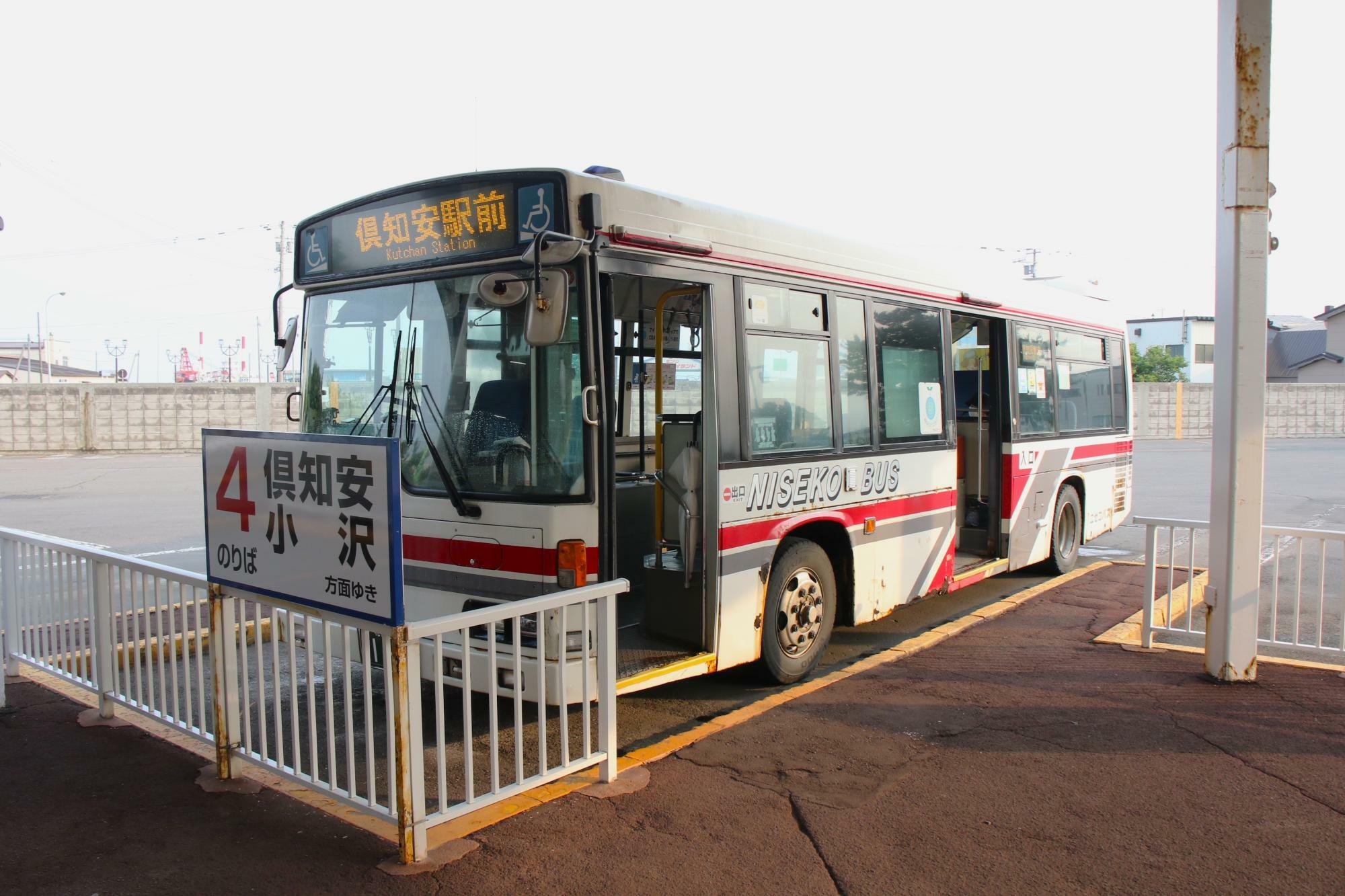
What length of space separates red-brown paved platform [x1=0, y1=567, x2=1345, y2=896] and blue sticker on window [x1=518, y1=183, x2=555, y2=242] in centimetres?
277

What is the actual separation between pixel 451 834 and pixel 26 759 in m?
2.50

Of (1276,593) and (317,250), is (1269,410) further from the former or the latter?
(317,250)

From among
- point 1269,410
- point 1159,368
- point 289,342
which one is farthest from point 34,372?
point 289,342

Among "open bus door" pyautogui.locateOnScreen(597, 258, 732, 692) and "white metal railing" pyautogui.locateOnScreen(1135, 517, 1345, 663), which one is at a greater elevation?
"open bus door" pyautogui.locateOnScreen(597, 258, 732, 692)

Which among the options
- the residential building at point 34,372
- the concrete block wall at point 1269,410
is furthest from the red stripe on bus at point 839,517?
the residential building at point 34,372

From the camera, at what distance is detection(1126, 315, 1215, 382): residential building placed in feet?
214

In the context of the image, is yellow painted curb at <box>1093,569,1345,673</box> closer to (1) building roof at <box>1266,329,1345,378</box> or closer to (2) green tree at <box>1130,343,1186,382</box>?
(2) green tree at <box>1130,343,1186,382</box>

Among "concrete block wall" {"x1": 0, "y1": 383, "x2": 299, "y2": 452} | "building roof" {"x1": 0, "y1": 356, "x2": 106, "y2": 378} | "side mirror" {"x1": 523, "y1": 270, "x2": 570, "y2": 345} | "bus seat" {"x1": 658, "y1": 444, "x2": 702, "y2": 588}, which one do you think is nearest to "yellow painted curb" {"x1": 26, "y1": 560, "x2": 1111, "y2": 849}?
"bus seat" {"x1": 658, "y1": 444, "x2": 702, "y2": 588}

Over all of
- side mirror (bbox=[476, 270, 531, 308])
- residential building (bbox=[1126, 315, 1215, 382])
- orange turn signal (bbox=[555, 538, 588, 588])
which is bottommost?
orange turn signal (bbox=[555, 538, 588, 588])

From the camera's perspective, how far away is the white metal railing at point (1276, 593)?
651 cm

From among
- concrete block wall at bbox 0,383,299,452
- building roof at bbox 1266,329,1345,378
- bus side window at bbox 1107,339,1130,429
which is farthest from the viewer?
building roof at bbox 1266,329,1345,378

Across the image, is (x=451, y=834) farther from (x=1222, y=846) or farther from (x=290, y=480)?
(x=1222, y=846)

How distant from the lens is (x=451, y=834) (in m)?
4.10

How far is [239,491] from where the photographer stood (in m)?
4.42
